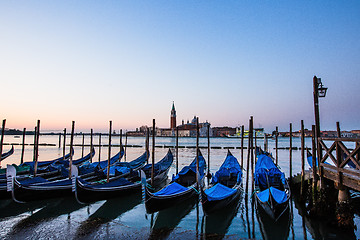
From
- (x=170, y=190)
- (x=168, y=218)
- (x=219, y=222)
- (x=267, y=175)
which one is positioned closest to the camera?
(x=219, y=222)

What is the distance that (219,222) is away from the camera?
674 centimetres

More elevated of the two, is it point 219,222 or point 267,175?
point 267,175

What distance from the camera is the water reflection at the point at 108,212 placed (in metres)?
6.03

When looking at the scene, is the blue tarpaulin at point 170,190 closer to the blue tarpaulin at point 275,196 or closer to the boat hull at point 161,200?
the boat hull at point 161,200

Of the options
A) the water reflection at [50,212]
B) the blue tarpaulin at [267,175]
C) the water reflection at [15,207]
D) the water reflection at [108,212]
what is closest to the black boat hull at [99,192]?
the water reflection at [108,212]

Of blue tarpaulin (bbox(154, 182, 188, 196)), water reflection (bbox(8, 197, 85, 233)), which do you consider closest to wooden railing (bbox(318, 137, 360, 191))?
blue tarpaulin (bbox(154, 182, 188, 196))

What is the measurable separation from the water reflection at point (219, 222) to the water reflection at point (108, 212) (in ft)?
8.82

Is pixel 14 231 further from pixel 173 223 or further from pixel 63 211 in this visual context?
pixel 173 223

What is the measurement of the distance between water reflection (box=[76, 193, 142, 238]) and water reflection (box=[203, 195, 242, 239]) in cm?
269

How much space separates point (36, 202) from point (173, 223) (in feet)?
16.5

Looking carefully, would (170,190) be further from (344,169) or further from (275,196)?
(344,169)

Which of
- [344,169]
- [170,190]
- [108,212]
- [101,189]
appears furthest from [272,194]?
[101,189]

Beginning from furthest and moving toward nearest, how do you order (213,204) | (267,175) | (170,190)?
1. (267,175)
2. (170,190)
3. (213,204)

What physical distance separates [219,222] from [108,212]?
134 inches
